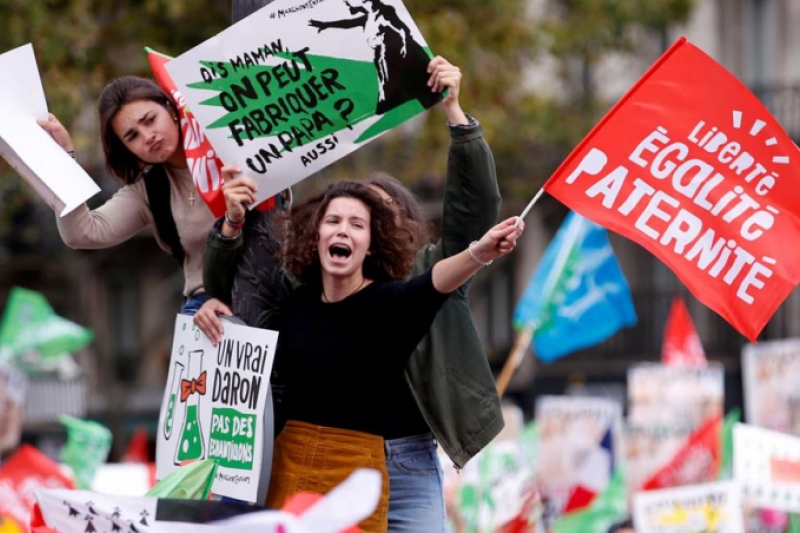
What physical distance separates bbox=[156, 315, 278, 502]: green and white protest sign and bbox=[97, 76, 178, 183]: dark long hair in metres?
0.45

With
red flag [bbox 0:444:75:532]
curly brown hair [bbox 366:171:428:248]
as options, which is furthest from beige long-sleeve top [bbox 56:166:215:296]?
red flag [bbox 0:444:75:532]

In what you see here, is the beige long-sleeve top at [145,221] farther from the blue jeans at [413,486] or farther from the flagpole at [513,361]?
the flagpole at [513,361]

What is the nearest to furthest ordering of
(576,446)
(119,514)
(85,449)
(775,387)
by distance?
(119,514) → (85,449) → (576,446) → (775,387)

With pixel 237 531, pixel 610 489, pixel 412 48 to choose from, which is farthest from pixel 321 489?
pixel 610 489

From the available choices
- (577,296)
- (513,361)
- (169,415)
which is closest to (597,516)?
(513,361)

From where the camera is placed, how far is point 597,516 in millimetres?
9469

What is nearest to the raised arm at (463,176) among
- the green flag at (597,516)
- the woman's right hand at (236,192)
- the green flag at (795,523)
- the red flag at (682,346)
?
the woman's right hand at (236,192)

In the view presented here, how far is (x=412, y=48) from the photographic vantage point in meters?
5.06

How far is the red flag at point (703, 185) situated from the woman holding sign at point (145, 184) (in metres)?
1.05

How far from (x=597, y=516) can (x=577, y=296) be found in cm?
166

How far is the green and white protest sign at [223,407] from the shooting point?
4961 millimetres

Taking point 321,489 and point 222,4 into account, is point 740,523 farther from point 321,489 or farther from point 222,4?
point 222,4

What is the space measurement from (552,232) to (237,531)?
2082cm

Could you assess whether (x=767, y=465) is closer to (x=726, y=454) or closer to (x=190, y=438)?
(x=726, y=454)
